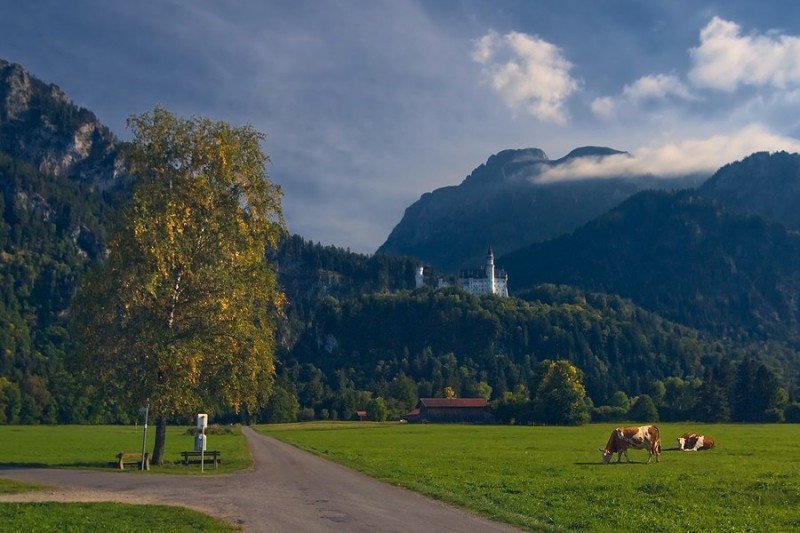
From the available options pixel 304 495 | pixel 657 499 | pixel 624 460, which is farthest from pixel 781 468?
pixel 304 495

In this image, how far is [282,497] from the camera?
1294 inches

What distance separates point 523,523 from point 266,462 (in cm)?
3323

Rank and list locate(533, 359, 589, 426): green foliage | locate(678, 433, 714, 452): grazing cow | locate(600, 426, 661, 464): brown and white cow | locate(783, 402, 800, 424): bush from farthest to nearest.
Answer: locate(783, 402, 800, 424): bush, locate(533, 359, 589, 426): green foliage, locate(678, 433, 714, 452): grazing cow, locate(600, 426, 661, 464): brown and white cow

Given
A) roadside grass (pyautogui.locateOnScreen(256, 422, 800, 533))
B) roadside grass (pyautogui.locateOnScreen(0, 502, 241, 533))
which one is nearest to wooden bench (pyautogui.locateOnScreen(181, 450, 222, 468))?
roadside grass (pyautogui.locateOnScreen(256, 422, 800, 533))

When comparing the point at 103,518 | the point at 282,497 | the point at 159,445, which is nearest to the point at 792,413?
the point at 159,445

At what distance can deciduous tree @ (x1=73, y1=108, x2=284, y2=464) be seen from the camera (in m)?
48.1

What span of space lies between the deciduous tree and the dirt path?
6182 mm

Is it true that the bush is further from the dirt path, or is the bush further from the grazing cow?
the dirt path

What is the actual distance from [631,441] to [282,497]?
27.2 meters

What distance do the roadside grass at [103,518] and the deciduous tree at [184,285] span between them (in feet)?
59.5

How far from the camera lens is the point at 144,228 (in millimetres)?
47688

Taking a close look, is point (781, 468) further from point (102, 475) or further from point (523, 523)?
point (102, 475)

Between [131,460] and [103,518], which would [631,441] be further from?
[103,518]

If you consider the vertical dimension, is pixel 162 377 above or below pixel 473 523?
above
